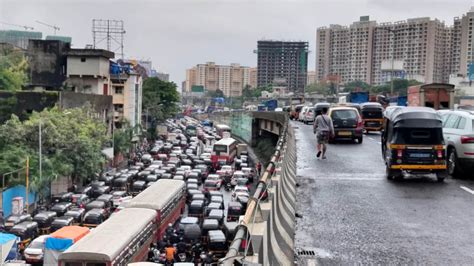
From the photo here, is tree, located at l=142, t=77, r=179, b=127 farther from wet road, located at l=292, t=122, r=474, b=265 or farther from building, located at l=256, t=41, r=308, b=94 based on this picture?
building, located at l=256, t=41, r=308, b=94

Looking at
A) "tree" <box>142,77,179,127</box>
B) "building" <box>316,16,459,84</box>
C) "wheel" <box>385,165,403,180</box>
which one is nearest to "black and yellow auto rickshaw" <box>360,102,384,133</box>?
"wheel" <box>385,165,403,180</box>

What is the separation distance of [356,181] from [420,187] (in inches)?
64.5

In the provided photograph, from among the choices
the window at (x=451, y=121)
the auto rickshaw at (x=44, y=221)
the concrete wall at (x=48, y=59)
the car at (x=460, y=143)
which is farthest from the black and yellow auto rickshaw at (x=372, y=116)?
the concrete wall at (x=48, y=59)

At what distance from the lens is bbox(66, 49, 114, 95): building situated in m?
60.1

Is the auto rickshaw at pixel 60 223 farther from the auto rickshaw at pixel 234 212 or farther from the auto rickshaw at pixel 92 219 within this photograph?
the auto rickshaw at pixel 234 212

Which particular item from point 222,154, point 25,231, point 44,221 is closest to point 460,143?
point 25,231

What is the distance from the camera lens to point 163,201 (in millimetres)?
29000

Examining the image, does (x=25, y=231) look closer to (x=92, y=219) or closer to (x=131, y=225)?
(x=92, y=219)

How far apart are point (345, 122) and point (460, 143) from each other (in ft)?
32.1

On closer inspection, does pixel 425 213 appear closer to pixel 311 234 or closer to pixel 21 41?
pixel 311 234

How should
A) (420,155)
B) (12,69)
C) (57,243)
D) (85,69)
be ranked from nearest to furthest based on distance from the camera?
(420,155)
(57,243)
(85,69)
(12,69)

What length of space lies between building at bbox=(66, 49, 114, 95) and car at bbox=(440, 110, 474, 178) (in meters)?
49.2

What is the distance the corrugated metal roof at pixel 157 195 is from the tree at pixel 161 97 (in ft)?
169

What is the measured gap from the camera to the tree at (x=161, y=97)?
284 ft
